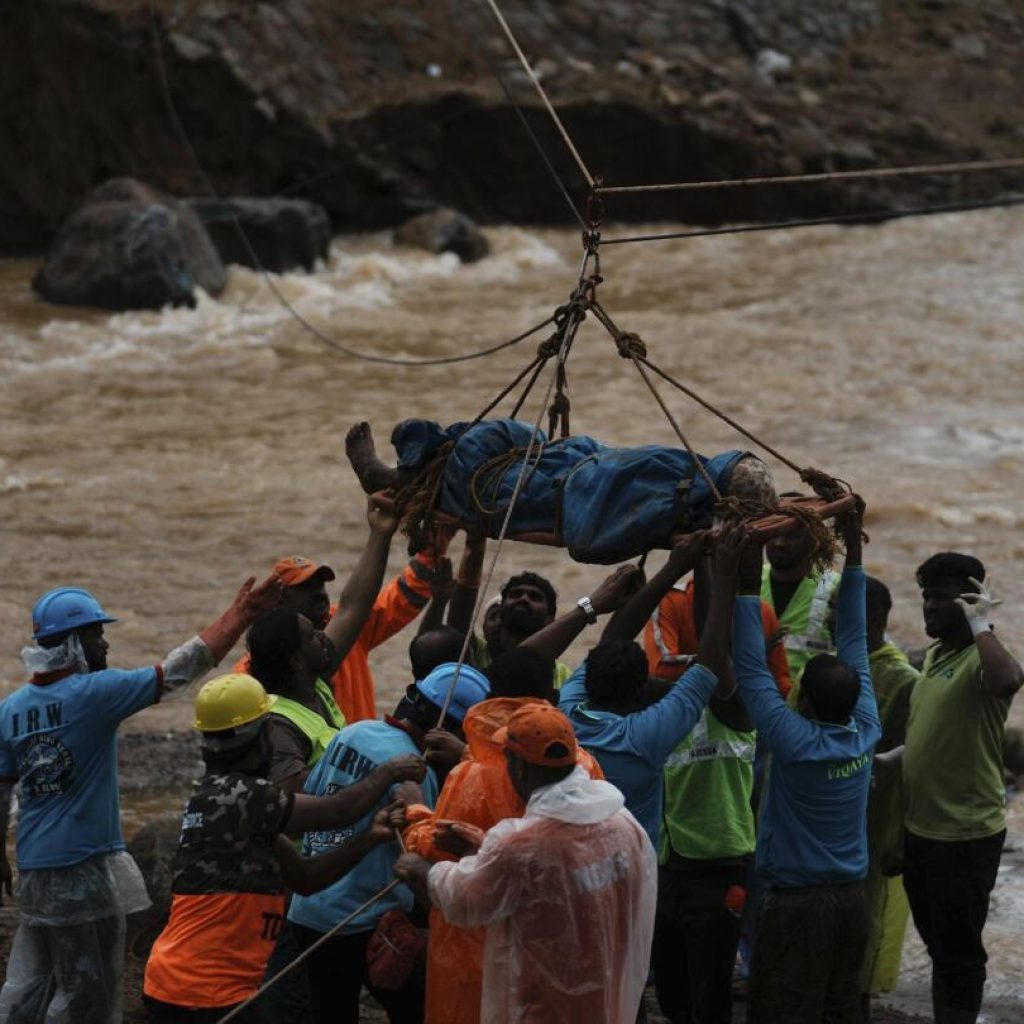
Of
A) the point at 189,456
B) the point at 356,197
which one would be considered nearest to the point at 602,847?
the point at 189,456

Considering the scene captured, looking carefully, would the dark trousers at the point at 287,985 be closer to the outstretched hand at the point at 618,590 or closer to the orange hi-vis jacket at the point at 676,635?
the outstretched hand at the point at 618,590

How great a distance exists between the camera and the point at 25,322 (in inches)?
783

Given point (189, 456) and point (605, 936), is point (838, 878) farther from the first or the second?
point (189, 456)

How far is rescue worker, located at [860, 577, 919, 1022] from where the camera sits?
6.30 metres

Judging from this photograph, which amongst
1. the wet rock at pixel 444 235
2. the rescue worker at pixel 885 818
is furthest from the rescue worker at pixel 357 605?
the wet rock at pixel 444 235

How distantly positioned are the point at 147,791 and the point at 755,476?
15.1ft

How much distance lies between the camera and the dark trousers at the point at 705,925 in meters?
5.92

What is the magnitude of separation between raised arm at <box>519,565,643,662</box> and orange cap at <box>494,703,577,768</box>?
3.08 ft

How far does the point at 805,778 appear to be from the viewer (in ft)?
17.9

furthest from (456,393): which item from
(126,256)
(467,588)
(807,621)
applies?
(807,621)

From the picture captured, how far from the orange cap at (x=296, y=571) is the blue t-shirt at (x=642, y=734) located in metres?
1.07

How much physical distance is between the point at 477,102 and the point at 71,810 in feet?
63.9

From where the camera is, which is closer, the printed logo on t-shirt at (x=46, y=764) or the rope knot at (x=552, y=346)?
the printed logo on t-shirt at (x=46, y=764)

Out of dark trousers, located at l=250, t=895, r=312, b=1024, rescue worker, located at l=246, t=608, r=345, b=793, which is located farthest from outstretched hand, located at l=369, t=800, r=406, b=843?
dark trousers, located at l=250, t=895, r=312, b=1024
